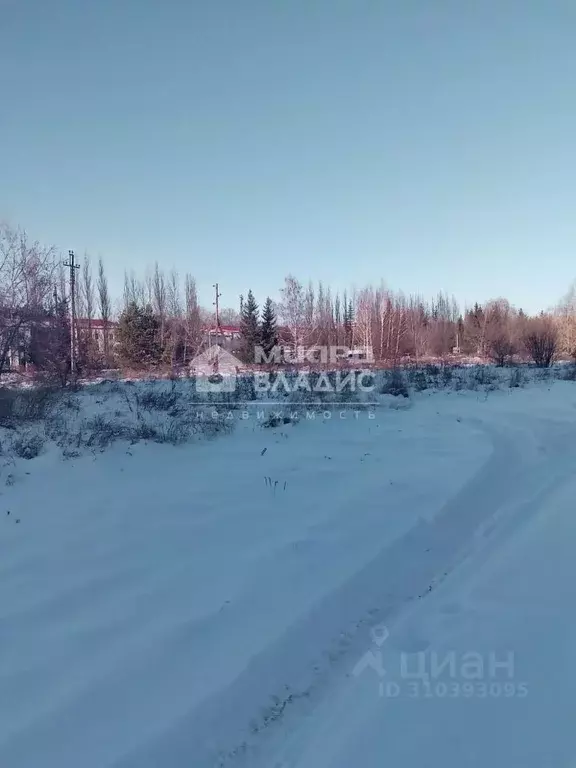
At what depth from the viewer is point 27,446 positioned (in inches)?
226

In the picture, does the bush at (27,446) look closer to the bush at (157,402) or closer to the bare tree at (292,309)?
the bush at (157,402)

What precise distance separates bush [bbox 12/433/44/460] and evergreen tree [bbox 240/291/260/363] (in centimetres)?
2471

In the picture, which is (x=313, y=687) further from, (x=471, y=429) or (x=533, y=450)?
(x=471, y=429)

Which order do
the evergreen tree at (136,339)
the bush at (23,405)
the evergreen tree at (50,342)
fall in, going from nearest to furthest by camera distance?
the bush at (23,405) < the evergreen tree at (50,342) < the evergreen tree at (136,339)

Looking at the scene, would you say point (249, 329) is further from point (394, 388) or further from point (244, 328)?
point (394, 388)

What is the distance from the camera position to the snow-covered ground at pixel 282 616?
1970mm

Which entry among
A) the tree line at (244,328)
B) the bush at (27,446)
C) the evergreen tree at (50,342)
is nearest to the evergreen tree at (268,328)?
the tree line at (244,328)

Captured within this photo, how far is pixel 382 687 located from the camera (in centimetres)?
226

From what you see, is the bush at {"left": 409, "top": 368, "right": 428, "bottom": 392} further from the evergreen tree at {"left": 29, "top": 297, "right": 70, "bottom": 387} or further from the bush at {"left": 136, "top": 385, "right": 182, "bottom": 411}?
the evergreen tree at {"left": 29, "top": 297, "right": 70, "bottom": 387}

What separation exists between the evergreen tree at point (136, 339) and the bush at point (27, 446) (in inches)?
834

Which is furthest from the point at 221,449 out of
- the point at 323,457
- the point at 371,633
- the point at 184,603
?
the point at 371,633

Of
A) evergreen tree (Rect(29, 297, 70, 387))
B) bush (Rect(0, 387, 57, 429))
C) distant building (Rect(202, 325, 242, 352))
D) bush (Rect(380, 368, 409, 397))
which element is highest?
distant building (Rect(202, 325, 242, 352))

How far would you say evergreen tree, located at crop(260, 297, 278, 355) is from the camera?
32.2m

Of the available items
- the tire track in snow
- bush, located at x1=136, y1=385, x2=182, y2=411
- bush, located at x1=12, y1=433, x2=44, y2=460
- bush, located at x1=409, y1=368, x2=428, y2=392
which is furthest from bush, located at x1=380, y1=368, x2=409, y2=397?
bush, located at x1=12, y1=433, x2=44, y2=460
